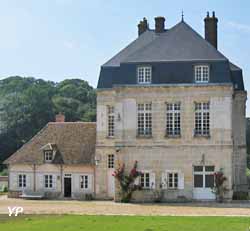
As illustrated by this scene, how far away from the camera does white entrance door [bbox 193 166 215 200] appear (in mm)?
33188

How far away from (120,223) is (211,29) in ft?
62.4

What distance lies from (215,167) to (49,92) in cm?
5564

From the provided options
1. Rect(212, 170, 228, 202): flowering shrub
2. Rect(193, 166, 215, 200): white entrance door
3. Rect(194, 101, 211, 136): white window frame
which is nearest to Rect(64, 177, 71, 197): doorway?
Rect(193, 166, 215, 200): white entrance door

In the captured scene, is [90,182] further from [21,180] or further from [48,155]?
[21,180]

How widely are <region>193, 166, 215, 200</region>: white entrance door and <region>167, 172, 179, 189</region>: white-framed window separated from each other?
37.5 inches

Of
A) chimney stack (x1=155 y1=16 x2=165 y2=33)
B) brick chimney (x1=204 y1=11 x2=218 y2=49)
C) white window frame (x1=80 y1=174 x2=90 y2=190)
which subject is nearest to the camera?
white window frame (x1=80 y1=174 x2=90 y2=190)

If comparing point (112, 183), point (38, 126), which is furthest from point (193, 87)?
point (38, 126)

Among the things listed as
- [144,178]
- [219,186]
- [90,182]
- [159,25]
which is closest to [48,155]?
[90,182]

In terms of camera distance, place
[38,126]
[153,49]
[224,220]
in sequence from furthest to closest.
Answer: [38,126] → [153,49] → [224,220]

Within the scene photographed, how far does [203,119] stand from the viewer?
33406 millimetres

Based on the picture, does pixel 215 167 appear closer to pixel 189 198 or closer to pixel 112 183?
pixel 189 198

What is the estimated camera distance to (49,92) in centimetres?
8644

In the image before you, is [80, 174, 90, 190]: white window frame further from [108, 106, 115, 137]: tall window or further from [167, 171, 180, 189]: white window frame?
[167, 171, 180, 189]: white window frame

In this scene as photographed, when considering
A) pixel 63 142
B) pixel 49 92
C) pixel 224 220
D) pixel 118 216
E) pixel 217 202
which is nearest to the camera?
pixel 224 220
